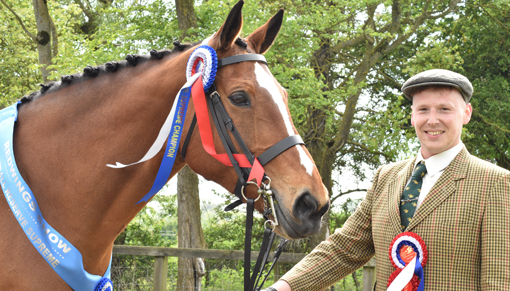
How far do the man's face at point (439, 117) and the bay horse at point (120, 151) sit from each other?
57 cm

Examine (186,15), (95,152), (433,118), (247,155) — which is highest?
(186,15)

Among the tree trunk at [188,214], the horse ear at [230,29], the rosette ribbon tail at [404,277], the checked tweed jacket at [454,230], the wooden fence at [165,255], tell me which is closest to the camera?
the checked tweed jacket at [454,230]

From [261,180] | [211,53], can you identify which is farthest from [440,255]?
[211,53]

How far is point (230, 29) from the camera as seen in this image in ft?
6.88

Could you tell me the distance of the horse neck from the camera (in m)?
1.99

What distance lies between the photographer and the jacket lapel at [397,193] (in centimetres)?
201

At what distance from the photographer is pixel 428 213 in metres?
1.91

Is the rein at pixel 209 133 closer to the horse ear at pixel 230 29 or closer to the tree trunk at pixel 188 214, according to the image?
the horse ear at pixel 230 29

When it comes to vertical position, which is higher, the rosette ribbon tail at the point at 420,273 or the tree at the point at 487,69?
the tree at the point at 487,69

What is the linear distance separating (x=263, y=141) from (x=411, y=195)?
30.5 inches

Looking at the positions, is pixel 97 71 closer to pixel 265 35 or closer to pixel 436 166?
pixel 265 35

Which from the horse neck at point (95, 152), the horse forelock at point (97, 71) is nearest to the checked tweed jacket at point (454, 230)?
the horse neck at point (95, 152)

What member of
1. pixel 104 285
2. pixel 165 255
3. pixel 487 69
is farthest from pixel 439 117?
pixel 487 69

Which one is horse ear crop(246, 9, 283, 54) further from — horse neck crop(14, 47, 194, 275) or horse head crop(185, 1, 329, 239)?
horse neck crop(14, 47, 194, 275)
